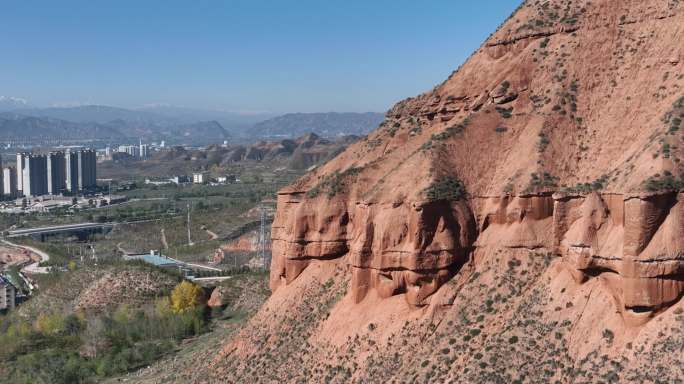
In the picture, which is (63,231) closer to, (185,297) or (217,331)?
(185,297)

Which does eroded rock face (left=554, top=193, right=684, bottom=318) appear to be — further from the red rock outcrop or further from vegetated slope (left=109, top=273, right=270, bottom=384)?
vegetated slope (left=109, top=273, right=270, bottom=384)

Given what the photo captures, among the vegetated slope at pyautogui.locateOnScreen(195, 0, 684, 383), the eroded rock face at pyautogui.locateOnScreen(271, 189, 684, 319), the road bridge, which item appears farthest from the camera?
the road bridge

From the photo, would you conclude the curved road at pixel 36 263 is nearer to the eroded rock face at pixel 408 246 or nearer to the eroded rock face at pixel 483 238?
the eroded rock face at pixel 483 238

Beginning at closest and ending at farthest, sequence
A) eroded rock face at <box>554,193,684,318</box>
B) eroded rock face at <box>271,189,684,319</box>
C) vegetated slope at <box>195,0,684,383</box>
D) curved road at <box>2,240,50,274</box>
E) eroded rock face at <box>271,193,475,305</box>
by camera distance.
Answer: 1. eroded rock face at <box>554,193,684,318</box>
2. eroded rock face at <box>271,189,684,319</box>
3. vegetated slope at <box>195,0,684,383</box>
4. eroded rock face at <box>271,193,475,305</box>
5. curved road at <box>2,240,50,274</box>

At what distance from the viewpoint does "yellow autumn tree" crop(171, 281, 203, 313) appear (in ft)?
228

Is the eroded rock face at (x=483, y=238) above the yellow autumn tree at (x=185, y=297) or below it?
above

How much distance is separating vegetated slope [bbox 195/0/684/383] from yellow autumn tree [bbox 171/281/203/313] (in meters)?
26.7

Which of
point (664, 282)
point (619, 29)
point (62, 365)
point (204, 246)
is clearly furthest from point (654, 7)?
point (204, 246)

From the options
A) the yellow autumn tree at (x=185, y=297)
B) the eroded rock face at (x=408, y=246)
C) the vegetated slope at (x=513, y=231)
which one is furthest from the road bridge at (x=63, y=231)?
the eroded rock face at (x=408, y=246)

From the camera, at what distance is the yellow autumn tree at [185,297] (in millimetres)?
69562

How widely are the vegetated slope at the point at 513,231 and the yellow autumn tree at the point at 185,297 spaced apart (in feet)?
87.5

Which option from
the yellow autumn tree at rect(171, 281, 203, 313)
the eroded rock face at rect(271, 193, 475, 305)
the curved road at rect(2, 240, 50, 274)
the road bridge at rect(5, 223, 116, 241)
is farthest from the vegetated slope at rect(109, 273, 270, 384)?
the road bridge at rect(5, 223, 116, 241)

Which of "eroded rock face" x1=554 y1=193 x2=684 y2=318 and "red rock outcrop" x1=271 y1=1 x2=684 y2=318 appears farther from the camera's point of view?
"red rock outcrop" x1=271 y1=1 x2=684 y2=318

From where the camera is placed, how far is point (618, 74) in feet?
122
